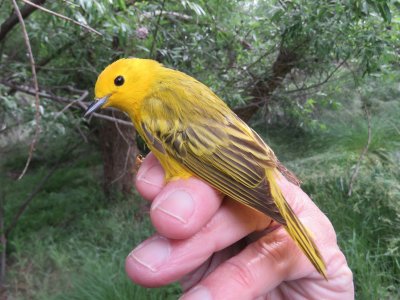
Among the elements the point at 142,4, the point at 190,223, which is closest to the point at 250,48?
the point at 142,4

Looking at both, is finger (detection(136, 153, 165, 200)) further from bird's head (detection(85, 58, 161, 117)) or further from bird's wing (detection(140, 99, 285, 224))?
bird's head (detection(85, 58, 161, 117))

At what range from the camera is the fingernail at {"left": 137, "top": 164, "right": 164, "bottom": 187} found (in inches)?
59.8

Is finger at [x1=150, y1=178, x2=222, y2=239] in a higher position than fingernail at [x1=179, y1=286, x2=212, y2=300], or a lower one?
higher

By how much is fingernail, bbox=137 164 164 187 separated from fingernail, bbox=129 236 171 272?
228mm

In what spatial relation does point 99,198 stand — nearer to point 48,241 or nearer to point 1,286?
point 48,241

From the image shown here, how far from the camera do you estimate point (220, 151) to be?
5.02ft

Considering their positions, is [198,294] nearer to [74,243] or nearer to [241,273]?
[241,273]

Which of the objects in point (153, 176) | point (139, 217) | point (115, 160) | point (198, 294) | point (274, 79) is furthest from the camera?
point (115, 160)

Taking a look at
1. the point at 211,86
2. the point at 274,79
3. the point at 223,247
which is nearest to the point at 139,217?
the point at 211,86

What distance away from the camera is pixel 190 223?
1.34 meters

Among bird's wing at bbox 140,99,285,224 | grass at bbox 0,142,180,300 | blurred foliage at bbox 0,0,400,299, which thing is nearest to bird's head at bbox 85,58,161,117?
bird's wing at bbox 140,99,285,224

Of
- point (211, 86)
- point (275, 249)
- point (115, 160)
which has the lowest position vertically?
point (115, 160)

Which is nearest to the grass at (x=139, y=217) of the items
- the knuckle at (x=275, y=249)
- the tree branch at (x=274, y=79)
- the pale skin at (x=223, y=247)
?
the tree branch at (x=274, y=79)

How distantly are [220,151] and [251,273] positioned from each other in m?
0.46
